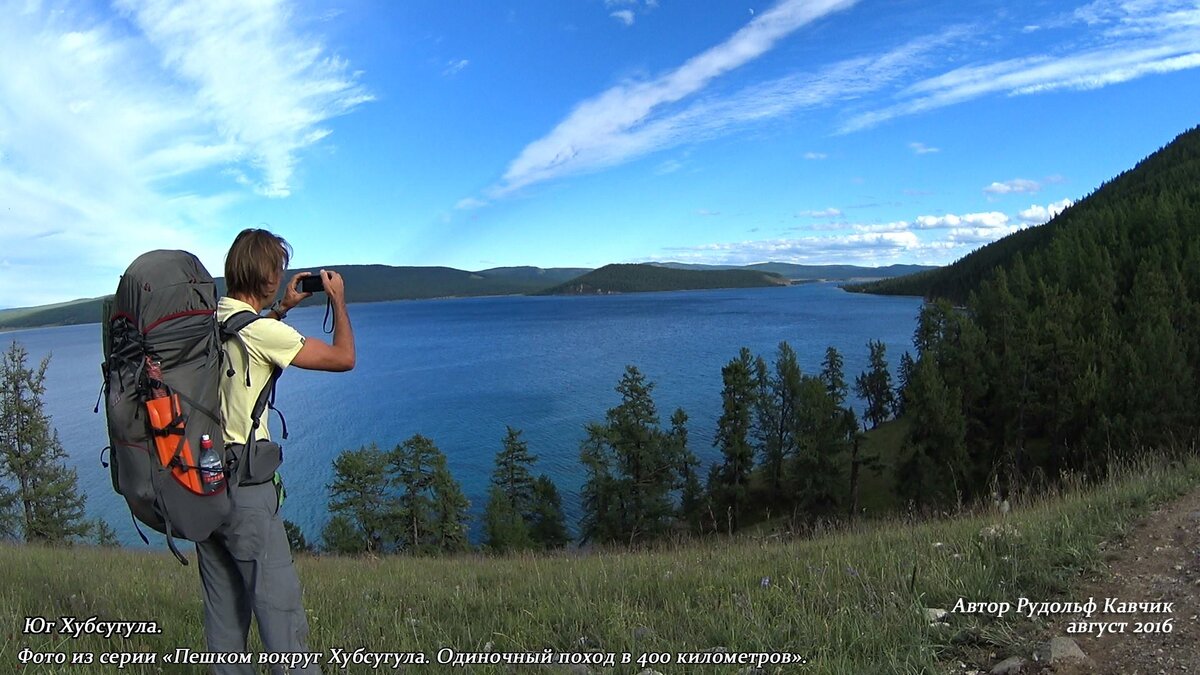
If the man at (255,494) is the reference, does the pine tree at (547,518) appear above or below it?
below

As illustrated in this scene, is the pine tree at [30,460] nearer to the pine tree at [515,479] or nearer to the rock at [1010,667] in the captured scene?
the pine tree at [515,479]

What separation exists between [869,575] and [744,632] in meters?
1.41

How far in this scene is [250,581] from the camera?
2865 millimetres

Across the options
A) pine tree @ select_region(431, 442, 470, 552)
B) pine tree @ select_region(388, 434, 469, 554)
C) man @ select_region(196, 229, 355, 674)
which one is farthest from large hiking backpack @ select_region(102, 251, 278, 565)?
pine tree @ select_region(431, 442, 470, 552)

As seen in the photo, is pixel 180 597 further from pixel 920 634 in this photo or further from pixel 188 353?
pixel 920 634

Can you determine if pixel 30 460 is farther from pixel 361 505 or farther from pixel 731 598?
pixel 731 598

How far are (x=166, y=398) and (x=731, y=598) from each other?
3657 mm

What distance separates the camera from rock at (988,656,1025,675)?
293cm

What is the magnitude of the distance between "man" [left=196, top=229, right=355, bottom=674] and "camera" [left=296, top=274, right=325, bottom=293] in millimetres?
87

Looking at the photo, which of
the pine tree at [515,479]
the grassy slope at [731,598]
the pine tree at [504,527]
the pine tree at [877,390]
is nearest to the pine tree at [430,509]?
the pine tree at [504,527]

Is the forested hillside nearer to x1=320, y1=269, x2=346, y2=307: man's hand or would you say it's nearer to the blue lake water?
the blue lake water

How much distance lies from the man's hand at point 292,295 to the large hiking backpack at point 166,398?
1.66 ft

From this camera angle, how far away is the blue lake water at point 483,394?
38.2 meters

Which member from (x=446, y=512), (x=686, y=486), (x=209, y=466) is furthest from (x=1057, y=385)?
(x=209, y=466)
